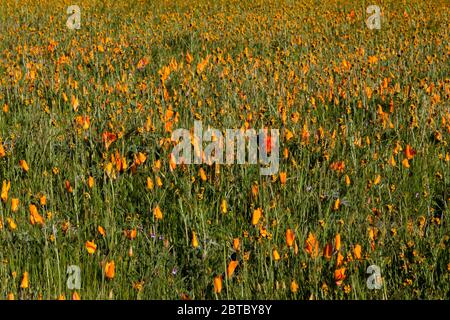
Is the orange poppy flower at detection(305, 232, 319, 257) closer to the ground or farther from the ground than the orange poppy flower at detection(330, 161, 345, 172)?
closer to the ground

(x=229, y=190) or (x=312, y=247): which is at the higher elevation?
(x=229, y=190)

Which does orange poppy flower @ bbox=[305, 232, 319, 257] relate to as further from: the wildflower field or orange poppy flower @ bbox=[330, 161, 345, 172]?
orange poppy flower @ bbox=[330, 161, 345, 172]

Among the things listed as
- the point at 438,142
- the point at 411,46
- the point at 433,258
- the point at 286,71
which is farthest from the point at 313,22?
the point at 433,258

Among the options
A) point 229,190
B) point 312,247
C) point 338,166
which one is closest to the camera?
point 312,247

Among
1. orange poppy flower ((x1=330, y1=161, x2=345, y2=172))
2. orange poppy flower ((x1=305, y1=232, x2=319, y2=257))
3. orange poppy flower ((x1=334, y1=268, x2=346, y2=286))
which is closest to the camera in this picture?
orange poppy flower ((x1=334, y1=268, x2=346, y2=286))

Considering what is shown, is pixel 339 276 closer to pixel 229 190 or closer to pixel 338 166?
pixel 229 190

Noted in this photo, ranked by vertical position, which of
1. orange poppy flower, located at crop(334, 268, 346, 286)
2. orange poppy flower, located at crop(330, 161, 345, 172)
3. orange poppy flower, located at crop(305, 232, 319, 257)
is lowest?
orange poppy flower, located at crop(334, 268, 346, 286)

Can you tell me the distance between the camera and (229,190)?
3.23 m

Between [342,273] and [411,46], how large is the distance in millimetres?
4504

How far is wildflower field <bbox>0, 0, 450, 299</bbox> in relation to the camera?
2.54 m

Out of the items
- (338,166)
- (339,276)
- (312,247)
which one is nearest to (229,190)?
(338,166)

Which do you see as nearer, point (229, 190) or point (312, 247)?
point (312, 247)

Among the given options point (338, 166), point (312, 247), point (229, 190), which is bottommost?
point (312, 247)

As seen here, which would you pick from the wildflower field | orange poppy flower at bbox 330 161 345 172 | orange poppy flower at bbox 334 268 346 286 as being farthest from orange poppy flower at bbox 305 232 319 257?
orange poppy flower at bbox 330 161 345 172
